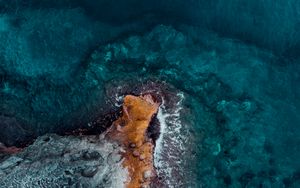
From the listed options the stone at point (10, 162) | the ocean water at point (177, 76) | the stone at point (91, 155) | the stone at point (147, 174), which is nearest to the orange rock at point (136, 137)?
the stone at point (147, 174)

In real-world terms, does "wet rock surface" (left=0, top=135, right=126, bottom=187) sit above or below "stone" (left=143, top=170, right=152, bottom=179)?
above

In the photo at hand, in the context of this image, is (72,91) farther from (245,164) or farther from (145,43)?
(245,164)

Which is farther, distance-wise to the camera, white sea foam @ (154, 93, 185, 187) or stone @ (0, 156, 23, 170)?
white sea foam @ (154, 93, 185, 187)

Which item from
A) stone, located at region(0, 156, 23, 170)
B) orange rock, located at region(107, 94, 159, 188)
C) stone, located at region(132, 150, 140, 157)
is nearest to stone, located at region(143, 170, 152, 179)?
orange rock, located at region(107, 94, 159, 188)

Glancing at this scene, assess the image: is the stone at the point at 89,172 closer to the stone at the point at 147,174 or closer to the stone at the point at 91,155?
the stone at the point at 91,155

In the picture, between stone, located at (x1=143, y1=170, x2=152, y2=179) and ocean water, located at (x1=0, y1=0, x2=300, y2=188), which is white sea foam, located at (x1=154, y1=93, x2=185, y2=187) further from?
stone, located at (x1=143, y1=170, x2=152, y2=179)
